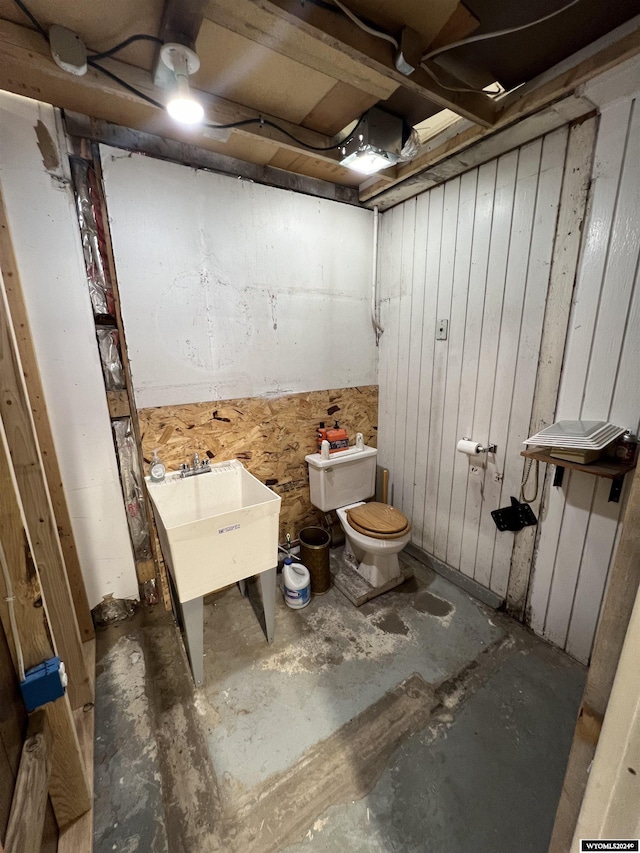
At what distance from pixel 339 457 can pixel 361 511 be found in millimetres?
373

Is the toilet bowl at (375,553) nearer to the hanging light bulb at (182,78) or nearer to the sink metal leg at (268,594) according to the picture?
the sink metal leg at (268,594)

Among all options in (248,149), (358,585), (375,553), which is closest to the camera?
(248,149)

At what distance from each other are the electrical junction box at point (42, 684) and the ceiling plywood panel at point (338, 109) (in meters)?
2.10

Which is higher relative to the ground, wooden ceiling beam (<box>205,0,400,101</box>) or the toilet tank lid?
wooden ceiling beam (<box>205,0,400,101</box>)

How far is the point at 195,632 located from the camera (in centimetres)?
148

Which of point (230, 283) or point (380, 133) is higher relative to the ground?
point (380, 133)

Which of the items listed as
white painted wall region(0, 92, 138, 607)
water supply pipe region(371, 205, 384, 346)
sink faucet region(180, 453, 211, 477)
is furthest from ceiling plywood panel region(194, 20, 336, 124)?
sink faucet region(180, 453, 211, 477)

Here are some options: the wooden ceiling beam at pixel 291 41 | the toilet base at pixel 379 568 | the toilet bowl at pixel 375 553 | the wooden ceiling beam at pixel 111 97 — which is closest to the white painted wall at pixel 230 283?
the wooden ceiling beam at pixel 111 97

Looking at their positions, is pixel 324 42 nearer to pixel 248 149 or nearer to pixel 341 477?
pixel 248 149

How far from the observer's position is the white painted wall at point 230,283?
1.62 meters

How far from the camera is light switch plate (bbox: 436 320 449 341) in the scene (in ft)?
6.49

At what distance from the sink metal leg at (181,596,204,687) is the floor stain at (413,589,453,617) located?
3.87 ft

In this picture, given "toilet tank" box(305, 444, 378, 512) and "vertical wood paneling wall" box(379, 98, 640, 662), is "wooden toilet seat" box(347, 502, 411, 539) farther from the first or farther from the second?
"vertical wood paneling wall" box(379, 98, 640, 662)

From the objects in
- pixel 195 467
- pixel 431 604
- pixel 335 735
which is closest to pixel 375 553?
pixel 431 604
